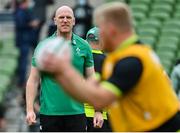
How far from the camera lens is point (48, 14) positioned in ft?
61.8

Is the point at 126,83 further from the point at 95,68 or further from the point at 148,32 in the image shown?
the point at 148,32

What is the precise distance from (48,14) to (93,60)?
1024 centimetres

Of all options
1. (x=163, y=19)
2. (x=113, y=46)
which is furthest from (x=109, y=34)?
(x=163, y=19)

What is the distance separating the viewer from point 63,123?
8.20 meters

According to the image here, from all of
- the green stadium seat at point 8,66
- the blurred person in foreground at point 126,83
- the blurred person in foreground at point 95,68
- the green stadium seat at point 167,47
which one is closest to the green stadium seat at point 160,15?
the green stadium seat at point 167,47

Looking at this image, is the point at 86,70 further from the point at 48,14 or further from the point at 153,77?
the point at 48,14

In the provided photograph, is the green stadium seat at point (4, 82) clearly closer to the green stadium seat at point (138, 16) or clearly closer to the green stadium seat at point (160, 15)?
the green stadium seat at point (138, 16)

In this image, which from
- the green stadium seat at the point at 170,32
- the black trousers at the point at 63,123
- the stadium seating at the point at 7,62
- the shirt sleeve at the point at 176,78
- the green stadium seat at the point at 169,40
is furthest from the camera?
the green stadium seat at the point at 170,32

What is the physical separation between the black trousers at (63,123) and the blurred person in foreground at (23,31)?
25.4 feet

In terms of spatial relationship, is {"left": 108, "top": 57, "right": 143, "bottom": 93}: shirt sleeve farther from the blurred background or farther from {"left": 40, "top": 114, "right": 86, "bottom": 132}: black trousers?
the blurred background

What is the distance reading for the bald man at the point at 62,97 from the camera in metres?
8.07

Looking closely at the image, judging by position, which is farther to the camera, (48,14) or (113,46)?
(48,14)

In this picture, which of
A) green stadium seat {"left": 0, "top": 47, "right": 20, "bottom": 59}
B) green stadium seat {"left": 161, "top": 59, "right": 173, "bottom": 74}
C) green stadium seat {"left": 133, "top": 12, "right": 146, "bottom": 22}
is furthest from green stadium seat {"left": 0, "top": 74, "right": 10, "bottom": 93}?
green stadium seat {"left": 133, "top": 12, "right": 146, "bottom": 22}

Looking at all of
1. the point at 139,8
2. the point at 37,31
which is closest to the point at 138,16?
the point at 139,8
